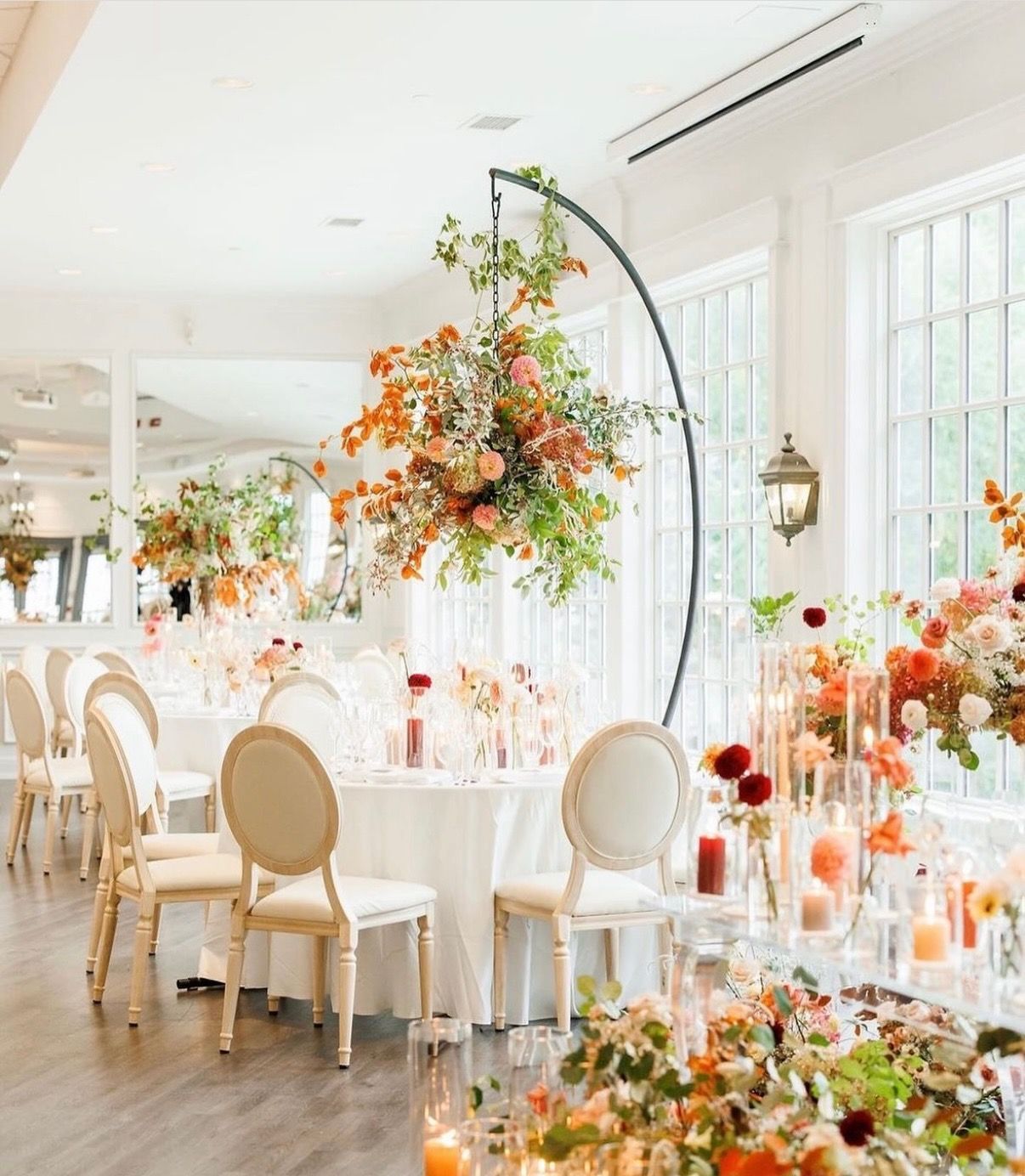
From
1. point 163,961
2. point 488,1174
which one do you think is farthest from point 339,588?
point 488,1174

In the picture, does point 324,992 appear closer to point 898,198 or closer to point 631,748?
point 631,748

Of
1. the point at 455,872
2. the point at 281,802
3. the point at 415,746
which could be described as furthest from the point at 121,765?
the point at 455,872

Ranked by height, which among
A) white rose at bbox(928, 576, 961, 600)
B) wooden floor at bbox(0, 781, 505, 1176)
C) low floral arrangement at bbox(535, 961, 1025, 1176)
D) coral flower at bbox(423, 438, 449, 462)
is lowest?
wooden floor at bbox(0, 781, 505, 1176)

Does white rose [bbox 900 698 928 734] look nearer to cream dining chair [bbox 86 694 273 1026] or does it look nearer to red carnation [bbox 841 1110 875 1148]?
red carnation [bbox 841 1110 875 1148]

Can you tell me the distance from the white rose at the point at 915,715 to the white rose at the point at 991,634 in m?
0.19

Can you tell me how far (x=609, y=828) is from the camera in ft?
17.3

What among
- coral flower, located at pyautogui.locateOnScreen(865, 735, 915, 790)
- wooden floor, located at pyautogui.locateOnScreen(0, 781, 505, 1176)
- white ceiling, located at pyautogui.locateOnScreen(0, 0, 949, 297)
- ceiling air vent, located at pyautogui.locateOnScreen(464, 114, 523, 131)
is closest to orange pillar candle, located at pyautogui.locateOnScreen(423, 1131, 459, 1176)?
coral flower, located at pyautogui.locateOnScreen(865, 735, 915, 790)

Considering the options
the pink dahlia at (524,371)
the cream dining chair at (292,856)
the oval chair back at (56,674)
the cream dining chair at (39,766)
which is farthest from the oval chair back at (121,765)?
the oval chair back at (56,674)

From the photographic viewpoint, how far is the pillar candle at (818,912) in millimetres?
2568

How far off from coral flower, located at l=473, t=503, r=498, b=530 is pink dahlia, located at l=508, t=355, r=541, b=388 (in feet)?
1.41

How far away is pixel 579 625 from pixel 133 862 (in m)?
4.43

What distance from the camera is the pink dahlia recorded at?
522cm

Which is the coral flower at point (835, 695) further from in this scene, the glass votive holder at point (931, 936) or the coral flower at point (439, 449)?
the coral flower at point (439, 449)

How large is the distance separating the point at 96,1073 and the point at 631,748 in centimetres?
198
